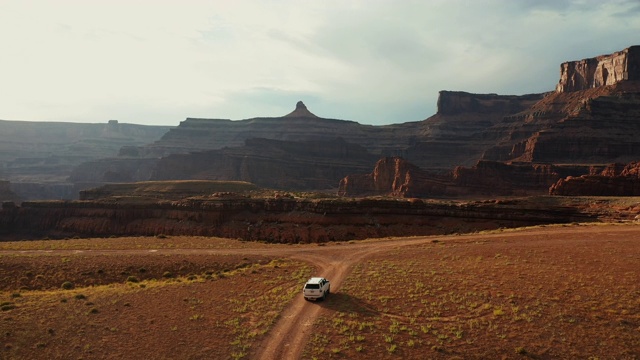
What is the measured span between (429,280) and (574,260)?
1123 cm

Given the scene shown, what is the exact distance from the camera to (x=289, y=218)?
61469 mm

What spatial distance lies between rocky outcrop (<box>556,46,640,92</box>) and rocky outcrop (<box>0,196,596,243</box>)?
135 m

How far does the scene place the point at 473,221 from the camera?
54406 mm

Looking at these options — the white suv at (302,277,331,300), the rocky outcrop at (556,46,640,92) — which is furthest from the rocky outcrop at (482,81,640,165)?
the white suv at (302,277,331,300)

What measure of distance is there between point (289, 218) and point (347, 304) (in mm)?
37707

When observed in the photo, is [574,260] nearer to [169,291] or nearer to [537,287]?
[537,287]

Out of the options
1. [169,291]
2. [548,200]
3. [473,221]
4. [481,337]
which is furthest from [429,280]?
[548,200]

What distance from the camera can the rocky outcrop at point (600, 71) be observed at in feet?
527

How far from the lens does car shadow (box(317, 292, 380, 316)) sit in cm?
2325

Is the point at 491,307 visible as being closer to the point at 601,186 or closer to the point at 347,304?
the point at 347,304

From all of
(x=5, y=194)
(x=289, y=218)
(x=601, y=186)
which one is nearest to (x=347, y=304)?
(x=289, y=218)

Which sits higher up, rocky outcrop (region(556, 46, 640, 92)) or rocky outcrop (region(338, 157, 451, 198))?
rocky outcrop (region(556, 46, 640, 92))

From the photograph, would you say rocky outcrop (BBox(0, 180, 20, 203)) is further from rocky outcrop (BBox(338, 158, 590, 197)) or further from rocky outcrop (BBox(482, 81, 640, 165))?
rocky outcrop (BBox(482, 81, 640, 165))

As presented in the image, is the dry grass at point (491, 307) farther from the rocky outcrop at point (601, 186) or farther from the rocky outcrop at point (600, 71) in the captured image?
the rocky outcrop at point (600, 71)
